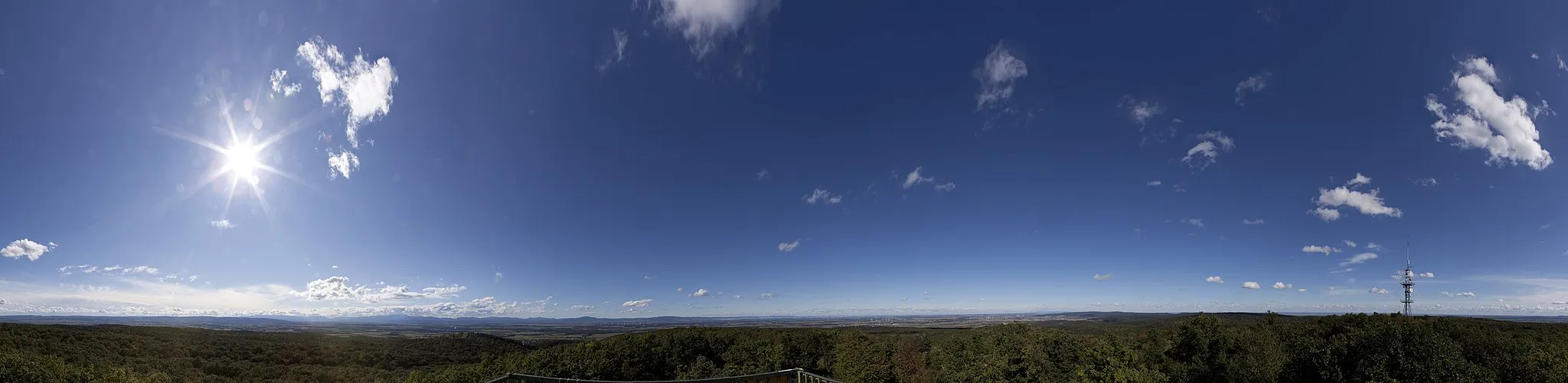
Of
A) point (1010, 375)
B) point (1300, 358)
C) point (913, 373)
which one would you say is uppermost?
point (1300, 358)

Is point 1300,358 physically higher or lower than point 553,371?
higher

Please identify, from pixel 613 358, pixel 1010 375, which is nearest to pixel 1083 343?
pixel 1010 375

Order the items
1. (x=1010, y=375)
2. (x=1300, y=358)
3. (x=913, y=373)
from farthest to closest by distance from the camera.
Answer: (x=913, y=373) < (x=1010, y=375) < (x=1300, y=358)

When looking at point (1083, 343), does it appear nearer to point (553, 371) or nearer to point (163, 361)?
point (553, 371)

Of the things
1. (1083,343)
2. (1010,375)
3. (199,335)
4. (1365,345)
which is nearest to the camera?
(1365,345)

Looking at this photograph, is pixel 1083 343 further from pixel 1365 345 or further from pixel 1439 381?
pixel 1439 381

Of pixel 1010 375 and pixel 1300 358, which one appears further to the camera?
pixel 1010 375
